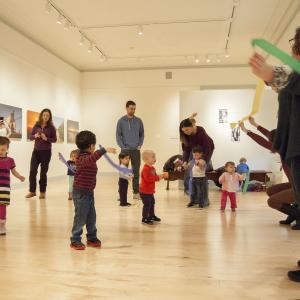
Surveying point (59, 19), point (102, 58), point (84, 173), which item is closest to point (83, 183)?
point (84, 173)

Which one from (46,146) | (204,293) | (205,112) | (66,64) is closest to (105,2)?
(46,146)

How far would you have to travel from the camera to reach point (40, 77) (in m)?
9.86

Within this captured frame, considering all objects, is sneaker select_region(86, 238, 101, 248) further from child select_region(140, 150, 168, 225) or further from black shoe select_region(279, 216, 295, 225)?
black shoe select_region(279, 216, 295, 225)

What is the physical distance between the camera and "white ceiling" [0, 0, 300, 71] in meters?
7.36

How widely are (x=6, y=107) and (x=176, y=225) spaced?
5.59 metres

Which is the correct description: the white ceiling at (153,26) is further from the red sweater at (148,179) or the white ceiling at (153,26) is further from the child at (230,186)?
the red sweater at (148,179)

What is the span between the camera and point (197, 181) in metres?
5.94

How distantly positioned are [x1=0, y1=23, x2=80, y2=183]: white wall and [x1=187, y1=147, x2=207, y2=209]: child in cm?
457

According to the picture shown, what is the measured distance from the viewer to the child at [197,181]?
226 inches

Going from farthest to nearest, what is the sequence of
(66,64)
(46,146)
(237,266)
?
(66,64)
(46,146)
(237,266)

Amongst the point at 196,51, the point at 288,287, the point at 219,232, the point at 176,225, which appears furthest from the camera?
the point at 196,51

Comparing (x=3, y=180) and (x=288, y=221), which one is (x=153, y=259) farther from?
(x=288, y=221)

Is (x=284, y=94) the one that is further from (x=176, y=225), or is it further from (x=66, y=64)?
(x=66, y=64)

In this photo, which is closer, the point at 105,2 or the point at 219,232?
the point at 219,232
